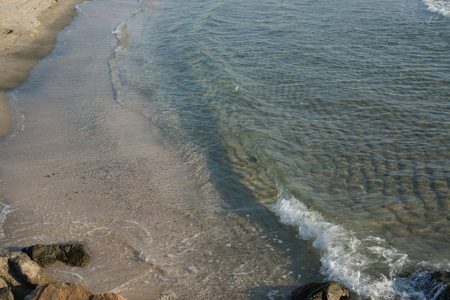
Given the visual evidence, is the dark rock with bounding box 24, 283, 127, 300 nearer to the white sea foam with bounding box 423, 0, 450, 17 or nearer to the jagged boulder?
the jagged boulder

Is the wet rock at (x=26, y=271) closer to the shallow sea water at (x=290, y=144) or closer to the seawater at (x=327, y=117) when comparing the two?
the shallow sea water at (x=290, y=144)

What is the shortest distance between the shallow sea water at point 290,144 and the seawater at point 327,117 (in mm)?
37

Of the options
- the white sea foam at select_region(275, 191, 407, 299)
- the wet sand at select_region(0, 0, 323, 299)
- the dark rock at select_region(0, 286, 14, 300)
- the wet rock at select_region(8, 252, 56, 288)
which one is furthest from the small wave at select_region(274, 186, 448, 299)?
the dark rock at select_region(0, 286, 14, 300)

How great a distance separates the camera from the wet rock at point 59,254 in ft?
19.8

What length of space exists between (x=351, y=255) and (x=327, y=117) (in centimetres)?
510

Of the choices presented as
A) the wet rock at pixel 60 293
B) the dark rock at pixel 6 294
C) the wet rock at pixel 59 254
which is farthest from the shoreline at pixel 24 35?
the wet rock at pixel 60 293

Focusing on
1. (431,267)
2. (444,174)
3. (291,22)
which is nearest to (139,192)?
(431,267)

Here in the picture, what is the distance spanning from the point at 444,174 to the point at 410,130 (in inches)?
75.2

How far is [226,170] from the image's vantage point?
8.91 meters

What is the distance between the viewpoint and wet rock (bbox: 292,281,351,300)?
514 centimetres

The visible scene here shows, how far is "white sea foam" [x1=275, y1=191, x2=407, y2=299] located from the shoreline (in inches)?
325

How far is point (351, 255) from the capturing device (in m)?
6.37

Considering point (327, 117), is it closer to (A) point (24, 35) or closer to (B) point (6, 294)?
(B) point (6, 294)

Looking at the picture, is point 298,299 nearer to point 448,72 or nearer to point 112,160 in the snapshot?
point 112,160
